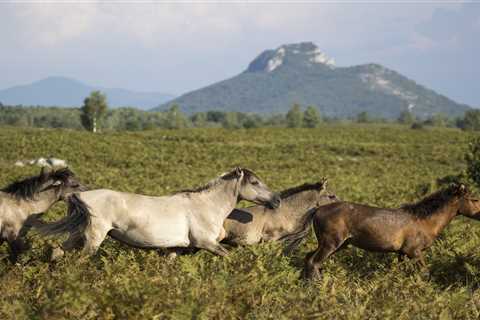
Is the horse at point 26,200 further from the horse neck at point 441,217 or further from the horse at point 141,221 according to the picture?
the horse neck at point 441,217

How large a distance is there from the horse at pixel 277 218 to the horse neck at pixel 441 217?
1.93 metres

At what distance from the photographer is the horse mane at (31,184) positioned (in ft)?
30.8

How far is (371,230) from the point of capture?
29.5 ft

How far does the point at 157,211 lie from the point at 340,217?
2.65 metres

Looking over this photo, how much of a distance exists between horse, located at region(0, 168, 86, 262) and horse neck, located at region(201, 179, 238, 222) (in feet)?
6.86

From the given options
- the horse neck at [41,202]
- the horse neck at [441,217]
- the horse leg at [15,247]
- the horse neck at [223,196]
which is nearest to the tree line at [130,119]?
the horse neck at [41,202]

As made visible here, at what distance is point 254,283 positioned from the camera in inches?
253

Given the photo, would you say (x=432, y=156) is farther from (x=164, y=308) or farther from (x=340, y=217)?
(x=164, y=308)

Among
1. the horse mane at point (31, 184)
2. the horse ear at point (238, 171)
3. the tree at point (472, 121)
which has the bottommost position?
the tree at point (472, 121)

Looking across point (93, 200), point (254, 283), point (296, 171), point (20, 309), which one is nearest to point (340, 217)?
point (254, 283)

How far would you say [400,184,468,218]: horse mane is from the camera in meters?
9.41

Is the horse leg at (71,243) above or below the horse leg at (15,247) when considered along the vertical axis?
above

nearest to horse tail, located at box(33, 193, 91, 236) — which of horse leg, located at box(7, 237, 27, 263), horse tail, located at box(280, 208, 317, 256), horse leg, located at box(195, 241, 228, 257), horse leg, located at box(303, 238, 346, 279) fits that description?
horse leg, located at box(7, 237, 27, 263)

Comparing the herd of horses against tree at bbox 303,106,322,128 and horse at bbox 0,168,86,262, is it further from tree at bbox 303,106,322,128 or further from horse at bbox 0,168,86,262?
tree at bbox 303,106,322,128
